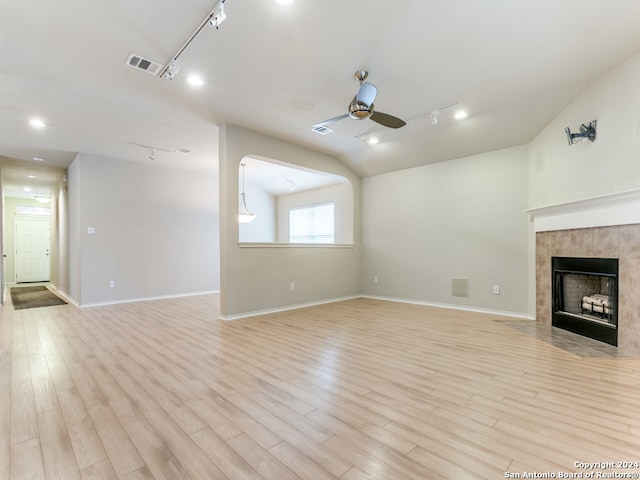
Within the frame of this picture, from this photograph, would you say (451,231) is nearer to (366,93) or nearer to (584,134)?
(584,134)

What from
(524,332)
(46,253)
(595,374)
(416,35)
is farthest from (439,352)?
(46,253)

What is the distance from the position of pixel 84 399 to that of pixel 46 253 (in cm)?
1120

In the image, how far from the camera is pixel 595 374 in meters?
2.54

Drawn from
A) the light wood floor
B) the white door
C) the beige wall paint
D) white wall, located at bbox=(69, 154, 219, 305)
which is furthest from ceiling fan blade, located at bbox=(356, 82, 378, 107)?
the white door

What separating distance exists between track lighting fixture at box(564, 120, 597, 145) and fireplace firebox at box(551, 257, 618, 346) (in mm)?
1355

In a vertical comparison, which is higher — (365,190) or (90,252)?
A: (365,190)

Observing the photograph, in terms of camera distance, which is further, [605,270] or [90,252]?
[90,252]

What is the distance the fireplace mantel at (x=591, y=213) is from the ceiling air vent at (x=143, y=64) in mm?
4672

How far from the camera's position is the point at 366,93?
9.66 feet

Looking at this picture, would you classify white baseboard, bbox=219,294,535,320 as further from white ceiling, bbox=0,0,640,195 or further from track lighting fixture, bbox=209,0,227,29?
track lighting fixture, bbox=209,0,227,29

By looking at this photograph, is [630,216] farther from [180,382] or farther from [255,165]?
[255,165]

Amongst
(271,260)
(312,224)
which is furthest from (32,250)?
(271,260)

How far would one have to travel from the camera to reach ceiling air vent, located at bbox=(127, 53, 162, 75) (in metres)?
2.88

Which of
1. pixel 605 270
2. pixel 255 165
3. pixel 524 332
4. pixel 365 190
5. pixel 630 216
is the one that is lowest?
pixel 524 332
